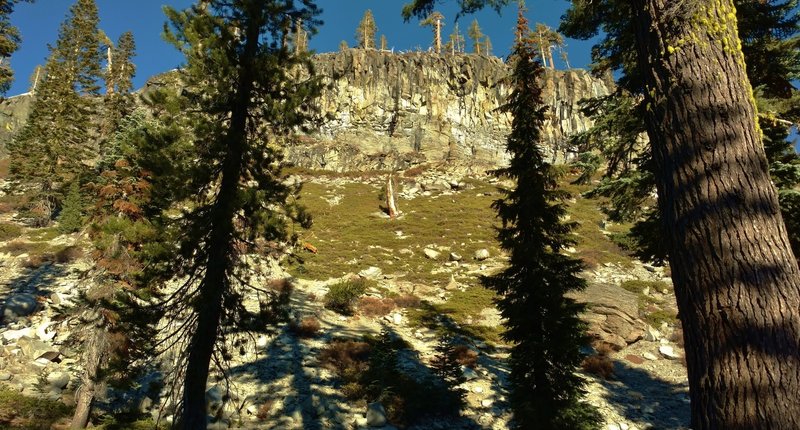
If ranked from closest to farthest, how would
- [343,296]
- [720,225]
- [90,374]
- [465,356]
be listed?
[720,225] < [90,374] < [465,356] < [343,296]

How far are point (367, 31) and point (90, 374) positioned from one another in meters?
70.9

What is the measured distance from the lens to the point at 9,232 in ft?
82.2

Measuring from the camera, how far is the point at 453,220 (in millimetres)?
32000

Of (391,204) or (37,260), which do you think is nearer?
(37,260)

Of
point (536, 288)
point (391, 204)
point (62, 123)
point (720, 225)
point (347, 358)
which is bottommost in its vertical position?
point (347, 358)

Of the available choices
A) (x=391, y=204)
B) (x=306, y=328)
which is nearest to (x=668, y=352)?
(x=306, y=328)

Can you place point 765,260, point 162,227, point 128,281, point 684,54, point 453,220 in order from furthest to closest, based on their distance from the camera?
point 453,220 → point 128,281 → point 162,227 → point 684,54 → point 765,260

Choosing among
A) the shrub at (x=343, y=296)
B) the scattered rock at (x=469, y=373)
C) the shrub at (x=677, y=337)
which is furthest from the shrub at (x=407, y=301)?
the shrub at (x=677, y=337)

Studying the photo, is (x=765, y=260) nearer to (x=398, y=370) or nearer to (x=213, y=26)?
(x=213, y=26)

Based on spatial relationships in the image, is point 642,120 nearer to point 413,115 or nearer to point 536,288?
point 536,288

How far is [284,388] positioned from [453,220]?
22.4 metres

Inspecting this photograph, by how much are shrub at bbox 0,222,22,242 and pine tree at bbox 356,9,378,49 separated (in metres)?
56.6

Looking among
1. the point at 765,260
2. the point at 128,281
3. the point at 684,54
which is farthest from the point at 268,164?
the point at 765,260

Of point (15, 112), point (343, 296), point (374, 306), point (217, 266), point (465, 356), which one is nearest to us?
point (217, 266)
